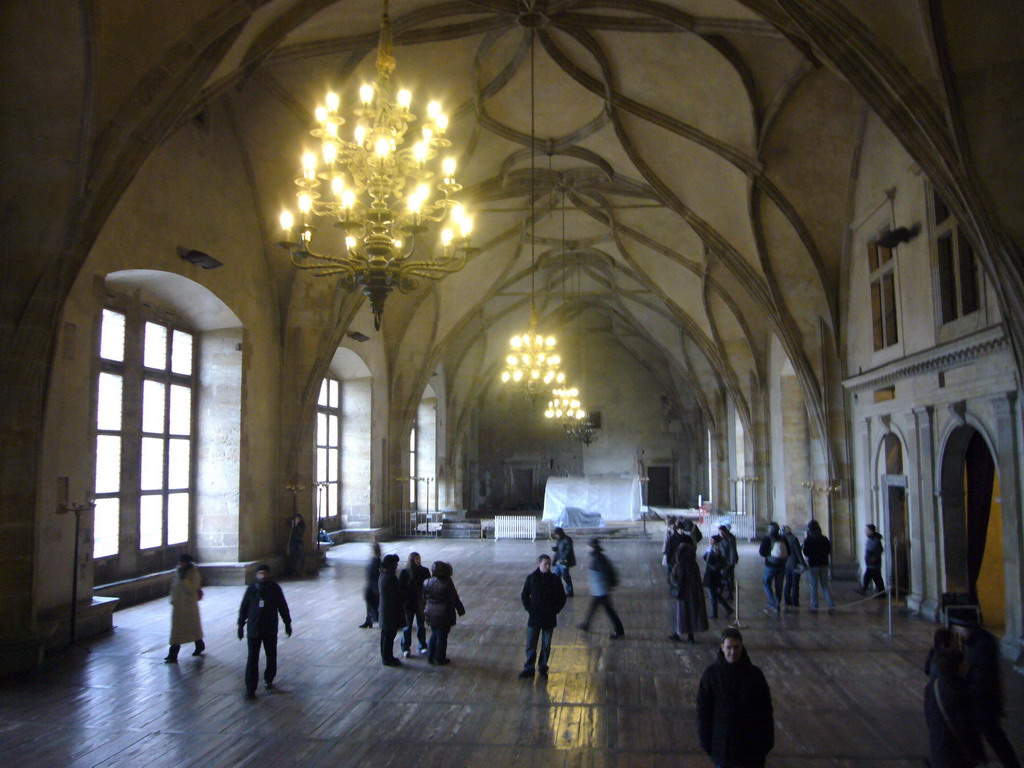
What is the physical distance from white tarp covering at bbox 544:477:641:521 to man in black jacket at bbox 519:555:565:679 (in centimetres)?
1492

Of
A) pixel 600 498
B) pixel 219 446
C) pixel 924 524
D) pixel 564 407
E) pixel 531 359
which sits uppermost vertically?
pixel 531 359

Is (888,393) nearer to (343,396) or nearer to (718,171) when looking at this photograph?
(718,171)

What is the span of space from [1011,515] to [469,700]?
599cm

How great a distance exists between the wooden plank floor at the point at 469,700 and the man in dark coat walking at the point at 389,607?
0.80ft

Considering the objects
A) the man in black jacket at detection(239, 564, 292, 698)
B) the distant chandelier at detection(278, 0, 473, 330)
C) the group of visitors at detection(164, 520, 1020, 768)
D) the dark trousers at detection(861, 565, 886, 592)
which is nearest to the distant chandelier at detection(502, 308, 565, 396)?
the group of visitors at detection(164, 520, 1020, 768)

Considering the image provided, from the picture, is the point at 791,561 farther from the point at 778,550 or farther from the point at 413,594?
the point at 413,594

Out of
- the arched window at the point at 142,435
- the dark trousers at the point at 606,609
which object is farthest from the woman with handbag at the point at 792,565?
the arched window at the point at 142,435

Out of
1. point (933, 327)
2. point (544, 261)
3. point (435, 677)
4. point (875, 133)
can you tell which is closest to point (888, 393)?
point (933, 327)

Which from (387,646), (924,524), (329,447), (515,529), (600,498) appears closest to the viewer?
(387,646)

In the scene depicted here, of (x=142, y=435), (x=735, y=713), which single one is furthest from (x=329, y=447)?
(x=735, y=713)

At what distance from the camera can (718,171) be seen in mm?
13820

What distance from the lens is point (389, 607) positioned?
7688 mm

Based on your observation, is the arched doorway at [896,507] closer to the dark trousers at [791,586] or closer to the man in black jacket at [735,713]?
the dark trousers at [791,586]

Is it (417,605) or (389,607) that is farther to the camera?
(417,605)
